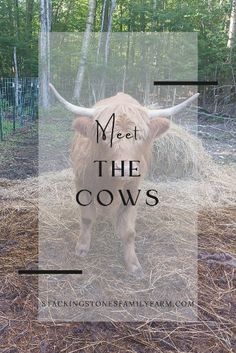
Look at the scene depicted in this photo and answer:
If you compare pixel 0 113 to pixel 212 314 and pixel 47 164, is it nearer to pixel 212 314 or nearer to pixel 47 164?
pixel 47 164

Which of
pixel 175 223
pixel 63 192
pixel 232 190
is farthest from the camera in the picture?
pixel 232 190

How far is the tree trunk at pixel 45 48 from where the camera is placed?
13.6 ft

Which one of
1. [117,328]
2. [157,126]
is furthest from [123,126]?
[117,328]

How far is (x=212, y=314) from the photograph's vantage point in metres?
2.02

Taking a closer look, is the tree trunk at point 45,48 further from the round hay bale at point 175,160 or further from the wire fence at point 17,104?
the round hay bale at point 175,160

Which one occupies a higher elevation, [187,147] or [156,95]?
[156,95]

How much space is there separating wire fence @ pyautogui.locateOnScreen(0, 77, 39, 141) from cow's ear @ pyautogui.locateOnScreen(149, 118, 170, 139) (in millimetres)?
2487

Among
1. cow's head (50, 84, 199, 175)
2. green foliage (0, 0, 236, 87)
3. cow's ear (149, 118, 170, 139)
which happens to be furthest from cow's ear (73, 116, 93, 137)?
green foliage (0, 0, 236, 87)

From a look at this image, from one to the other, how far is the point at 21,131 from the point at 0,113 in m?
0.32

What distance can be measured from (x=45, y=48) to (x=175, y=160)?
1870mm

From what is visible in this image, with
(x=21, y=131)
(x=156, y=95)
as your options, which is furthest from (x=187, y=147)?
(x=21, y=131)

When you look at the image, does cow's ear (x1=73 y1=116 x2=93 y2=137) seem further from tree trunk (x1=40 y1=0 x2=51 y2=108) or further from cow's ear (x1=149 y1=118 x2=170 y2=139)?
tree trunk (x1=40 y1=0 x2=51 y2=108)

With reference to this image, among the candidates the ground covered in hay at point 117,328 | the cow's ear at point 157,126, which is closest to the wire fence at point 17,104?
the ground covered in hay at point 117,328

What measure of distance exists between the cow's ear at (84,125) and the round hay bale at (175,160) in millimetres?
2317
